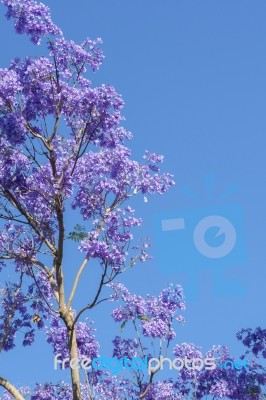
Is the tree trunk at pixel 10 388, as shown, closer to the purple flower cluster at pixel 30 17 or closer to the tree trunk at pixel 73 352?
the tree trunk at pixel 73 352

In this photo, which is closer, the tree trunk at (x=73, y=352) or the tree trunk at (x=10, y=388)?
the tree trunk at (x=73, y=352)

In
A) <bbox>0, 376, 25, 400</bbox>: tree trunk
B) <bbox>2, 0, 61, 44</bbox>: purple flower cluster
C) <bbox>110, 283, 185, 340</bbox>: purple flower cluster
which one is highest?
<bbox>2, 0, 61, 44</bbox>: purple flower cluster

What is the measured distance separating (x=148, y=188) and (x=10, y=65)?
3881 mm

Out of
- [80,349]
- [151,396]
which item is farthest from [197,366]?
[80,349]

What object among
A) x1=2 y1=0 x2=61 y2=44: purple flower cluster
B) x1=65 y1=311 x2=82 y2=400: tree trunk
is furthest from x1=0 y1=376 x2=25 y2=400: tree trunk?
x1=2 y1=0 x2=61 y2=44: purple flower cluster

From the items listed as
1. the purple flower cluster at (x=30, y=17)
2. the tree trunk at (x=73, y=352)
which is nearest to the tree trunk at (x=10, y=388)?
the tree trunk at (x=73, y=352)

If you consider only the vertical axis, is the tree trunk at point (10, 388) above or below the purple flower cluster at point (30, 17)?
below

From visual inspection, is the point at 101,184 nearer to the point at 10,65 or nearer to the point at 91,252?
the point at 91,252

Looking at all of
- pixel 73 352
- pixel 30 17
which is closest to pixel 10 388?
pixel 73 352

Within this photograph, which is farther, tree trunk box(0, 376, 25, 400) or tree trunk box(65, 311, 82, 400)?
tree trunk box(0, 376, 25, 400)

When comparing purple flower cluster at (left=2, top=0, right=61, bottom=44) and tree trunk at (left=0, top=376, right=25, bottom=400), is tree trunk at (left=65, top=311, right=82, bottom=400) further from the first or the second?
purple flower cluster at (left=2, top=0, right=61, bottom=44)

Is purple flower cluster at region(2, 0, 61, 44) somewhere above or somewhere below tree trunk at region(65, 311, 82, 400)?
above

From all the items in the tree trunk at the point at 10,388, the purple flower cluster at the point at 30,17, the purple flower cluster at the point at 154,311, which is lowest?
the tree trunk at the point at 10,388

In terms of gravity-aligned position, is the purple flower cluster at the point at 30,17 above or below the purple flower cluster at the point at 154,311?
above
